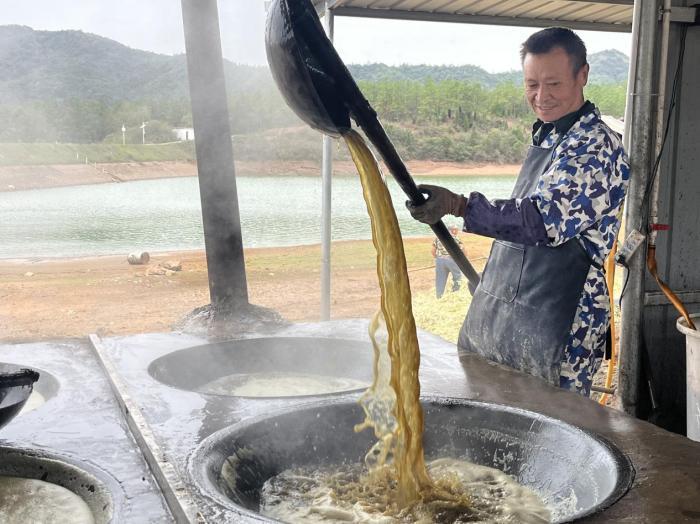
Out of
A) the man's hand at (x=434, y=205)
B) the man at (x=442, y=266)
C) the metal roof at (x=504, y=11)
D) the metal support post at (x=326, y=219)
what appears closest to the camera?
the man's hand at (x=434, y=205)

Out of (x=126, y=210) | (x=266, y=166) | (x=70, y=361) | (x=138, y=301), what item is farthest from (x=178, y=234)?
(x=70, y=361)

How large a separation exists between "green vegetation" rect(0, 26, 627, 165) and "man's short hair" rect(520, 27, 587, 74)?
877 cm

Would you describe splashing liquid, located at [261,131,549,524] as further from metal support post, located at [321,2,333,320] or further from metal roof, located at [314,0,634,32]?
metal support post, located at [321,2,333,320]

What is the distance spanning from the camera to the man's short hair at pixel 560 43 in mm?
2537

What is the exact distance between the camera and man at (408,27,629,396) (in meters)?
2.29

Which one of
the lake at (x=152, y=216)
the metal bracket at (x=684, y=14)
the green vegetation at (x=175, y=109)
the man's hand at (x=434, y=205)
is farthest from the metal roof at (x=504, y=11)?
the lake at (x=152, y=216)

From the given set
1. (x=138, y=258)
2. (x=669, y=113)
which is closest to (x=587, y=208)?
(x=669, y=113)

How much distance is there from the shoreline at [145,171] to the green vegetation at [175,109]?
28cm

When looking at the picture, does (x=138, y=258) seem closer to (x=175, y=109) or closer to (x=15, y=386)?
(x=175, y=109)

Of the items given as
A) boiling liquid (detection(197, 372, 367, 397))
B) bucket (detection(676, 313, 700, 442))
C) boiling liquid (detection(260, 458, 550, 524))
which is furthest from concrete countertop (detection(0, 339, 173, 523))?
bucket (detection(676, 313, 700, 442))

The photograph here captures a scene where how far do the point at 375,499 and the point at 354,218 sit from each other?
2234 cm

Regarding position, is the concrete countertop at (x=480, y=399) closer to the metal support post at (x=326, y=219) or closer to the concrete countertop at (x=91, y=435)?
the concrete countertop at (x=91, y=435)

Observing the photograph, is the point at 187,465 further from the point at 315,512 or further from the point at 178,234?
the point at 178,234

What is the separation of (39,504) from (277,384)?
3.77 feet
